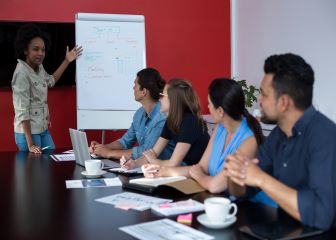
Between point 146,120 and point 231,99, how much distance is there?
114 centimetres

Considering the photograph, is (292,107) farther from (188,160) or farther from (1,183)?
(1,183)

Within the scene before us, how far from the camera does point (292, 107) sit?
151 cm

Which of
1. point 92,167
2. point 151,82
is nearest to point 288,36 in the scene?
point 151,82

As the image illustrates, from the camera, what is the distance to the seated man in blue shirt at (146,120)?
9.20 ft

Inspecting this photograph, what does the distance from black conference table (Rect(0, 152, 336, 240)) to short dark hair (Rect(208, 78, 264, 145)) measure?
42cm

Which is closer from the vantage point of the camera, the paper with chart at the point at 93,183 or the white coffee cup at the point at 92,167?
the paper with chart at the point at 93,183

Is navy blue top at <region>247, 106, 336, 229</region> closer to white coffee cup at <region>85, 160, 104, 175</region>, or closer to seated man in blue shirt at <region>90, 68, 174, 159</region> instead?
white coffee cup at <region>85, 160, 104, 175</region>

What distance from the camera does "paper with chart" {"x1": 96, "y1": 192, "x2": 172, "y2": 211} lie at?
62.8 inches

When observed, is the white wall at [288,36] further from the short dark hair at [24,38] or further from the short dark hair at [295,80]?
the short dark hair at [295,80]

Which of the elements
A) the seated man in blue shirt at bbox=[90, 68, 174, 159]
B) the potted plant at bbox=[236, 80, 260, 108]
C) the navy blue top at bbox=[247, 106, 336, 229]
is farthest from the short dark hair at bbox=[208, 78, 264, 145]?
the potted plant at bbox=[236, 80, 260, 108]

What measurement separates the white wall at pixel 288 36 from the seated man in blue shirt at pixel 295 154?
239 centimetres

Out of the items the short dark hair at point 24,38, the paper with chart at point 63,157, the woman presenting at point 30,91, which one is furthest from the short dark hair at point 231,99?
the short dark hair at point 24,38

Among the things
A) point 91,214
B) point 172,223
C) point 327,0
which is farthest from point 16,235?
point 327,0

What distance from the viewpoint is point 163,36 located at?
15.3ft
